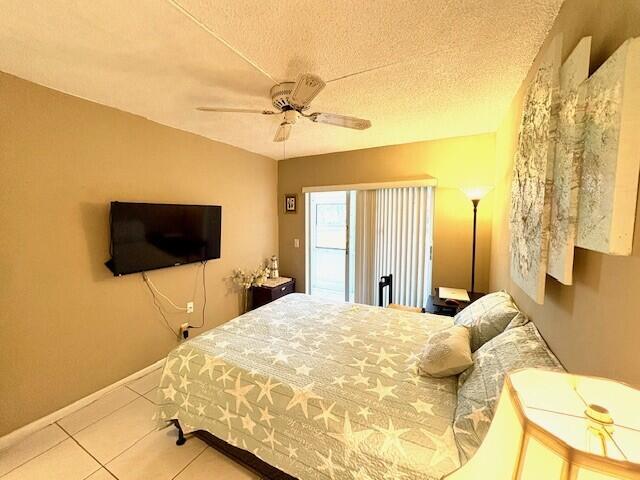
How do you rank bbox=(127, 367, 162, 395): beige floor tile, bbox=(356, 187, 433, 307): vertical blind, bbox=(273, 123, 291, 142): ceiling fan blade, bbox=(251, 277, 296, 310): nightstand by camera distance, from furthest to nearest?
bbox=(251, 277, 296, 310): nightstand < bbox=(356, 187, 433, 307): vertical blind < bbox=(127, 367, 162, 395): beige floor tile < bbox=(273, 123, 291, 142): ceiling fan blade

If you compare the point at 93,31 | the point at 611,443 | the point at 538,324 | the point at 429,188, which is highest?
the point at 93,31

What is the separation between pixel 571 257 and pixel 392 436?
0.99m

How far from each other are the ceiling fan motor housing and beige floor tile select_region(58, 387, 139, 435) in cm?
266

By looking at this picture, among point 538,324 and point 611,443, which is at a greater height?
point 611,443

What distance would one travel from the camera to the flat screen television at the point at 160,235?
6.95 ft

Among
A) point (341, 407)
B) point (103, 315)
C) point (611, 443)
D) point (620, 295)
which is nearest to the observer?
point (611, 443)

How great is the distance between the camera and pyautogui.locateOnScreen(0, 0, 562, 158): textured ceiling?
3.83 feet

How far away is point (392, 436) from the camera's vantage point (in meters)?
1.07

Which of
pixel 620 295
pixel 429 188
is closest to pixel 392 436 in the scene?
pixel 620 295

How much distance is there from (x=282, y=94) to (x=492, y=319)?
200 centimetres

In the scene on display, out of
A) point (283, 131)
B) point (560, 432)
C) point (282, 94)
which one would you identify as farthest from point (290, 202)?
point (560, 432)

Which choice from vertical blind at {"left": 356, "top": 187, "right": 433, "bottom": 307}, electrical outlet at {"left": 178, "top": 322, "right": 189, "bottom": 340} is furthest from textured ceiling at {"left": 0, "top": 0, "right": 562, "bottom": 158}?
electrical outlet at {"left": 178, "top": 322, "right": 189, "bottom": 340}

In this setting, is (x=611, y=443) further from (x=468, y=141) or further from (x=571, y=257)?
(x=468, y=141)

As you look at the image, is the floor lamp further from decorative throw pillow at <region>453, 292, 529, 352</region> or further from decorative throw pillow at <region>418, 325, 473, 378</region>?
decorative throw pillow at <region>418, 325, 473, 378</region>
